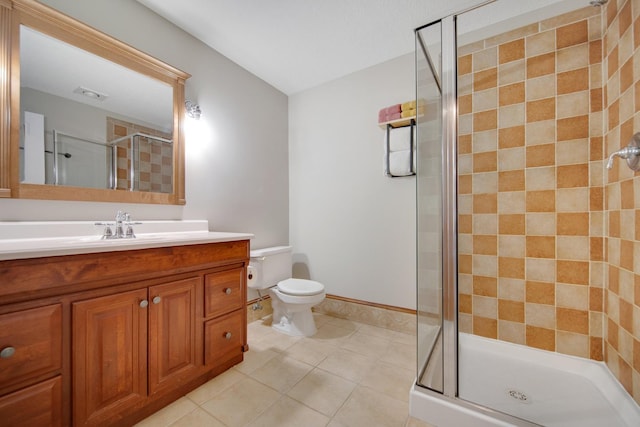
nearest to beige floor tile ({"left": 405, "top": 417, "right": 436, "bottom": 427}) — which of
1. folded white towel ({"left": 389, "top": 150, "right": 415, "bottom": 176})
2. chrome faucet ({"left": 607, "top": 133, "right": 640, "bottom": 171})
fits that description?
chrome faucet ({"left": 607, "top": 133, "right": 640, "bottom": 171})

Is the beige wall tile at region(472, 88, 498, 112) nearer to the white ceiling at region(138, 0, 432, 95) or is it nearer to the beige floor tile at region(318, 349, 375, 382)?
the white ceiling at region(138, 0, 432, 95)

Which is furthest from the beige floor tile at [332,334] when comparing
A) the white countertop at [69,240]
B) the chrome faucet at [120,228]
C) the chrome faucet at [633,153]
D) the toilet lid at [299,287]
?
the chrome faucet at [633,153]

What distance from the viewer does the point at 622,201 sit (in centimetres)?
127

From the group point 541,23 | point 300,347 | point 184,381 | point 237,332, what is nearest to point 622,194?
point 541,23

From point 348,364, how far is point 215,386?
0.81 metres

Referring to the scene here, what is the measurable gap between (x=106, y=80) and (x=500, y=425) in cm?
263

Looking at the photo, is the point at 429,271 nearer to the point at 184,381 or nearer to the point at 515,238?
the point at 515,238

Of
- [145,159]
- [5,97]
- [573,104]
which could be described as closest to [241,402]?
[145,159]

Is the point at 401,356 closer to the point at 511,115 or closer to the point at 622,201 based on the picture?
the point at 622,201

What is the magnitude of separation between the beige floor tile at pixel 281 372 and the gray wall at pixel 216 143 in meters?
1.06

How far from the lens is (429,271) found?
1367 millimetres

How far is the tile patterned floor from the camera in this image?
3.99 feet

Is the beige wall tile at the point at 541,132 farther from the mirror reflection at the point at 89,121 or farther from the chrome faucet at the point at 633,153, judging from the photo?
the mirror reflection at the point at 89,121

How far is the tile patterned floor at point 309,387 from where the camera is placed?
3.99 feet
